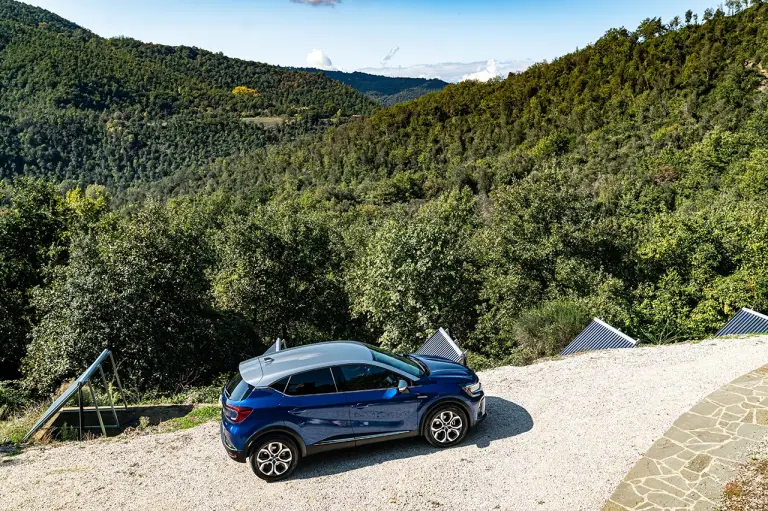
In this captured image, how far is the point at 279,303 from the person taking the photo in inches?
907

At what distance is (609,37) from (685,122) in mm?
29643

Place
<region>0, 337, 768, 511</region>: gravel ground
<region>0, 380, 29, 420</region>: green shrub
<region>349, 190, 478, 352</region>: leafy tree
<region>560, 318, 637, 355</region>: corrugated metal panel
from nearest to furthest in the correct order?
1. <region>0, 337, 768, 511</region>: gravel ground
2. <region>560, 318, 637, 355</region>: corrugated metal panel
3. <region>0, 380, 29, 420</region>: green shrub
4. <region>349, 190, 478, 352</region>: leafy tree

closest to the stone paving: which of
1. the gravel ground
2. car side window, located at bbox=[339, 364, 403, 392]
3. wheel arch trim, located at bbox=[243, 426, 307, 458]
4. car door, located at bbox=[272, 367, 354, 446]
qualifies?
the gravel ground

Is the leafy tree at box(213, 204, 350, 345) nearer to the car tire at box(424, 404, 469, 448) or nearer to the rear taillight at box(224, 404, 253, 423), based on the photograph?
the rear taillight at box(224, 404, 253, 423)

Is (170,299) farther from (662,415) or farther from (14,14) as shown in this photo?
(14,14)

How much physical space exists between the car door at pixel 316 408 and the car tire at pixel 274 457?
0.74 feet

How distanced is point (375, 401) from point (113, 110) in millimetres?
124320

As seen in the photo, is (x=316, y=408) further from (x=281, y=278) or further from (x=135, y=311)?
(x=281, y=278)

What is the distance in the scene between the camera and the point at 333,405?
711 centimetres

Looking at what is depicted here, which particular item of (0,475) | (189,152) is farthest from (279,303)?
(189,152)

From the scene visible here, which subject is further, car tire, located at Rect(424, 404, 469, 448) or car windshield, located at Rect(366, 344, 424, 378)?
car windshield, located at Rect(366, 344, 424, 378)

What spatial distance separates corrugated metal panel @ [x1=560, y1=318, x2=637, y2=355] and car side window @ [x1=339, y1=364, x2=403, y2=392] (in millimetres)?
6084

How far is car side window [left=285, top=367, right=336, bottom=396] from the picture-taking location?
706 cm

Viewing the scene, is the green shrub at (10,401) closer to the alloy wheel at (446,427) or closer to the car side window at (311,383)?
the car side window at (311,383)
